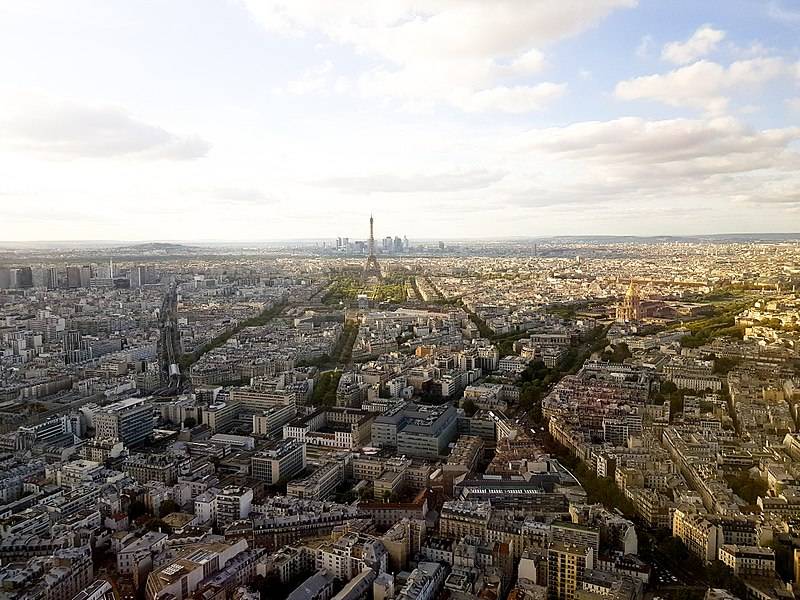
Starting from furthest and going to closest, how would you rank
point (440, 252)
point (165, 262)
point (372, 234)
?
point (440, 252), point (372, 234), point (165, 262)

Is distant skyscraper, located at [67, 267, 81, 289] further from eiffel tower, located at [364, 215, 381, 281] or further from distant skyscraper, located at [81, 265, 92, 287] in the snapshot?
eiffel tower, located at [364, 215, 381, 281]

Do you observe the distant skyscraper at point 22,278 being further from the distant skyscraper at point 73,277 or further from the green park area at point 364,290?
the green park area at point 364,290

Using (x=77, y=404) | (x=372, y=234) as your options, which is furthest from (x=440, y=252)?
(x=77, y=404)

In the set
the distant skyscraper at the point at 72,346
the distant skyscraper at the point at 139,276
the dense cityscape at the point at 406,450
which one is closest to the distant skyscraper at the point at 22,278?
the dense cityscape at the point at 406,450

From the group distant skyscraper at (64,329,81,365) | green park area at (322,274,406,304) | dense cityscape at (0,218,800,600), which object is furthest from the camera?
green park area at (322,274,406,304)

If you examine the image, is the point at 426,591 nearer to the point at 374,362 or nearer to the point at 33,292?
the point at 374,362

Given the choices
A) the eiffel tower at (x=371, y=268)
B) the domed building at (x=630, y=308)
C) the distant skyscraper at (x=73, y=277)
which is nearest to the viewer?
the domed building at (x=630, y=308)

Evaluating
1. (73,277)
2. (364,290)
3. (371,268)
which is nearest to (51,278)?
(73,277)

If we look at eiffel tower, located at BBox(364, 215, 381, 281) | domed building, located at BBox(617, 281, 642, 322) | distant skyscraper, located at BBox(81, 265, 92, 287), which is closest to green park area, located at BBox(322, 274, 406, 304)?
eiffel tower, located at BBox(364, 215, 381, 281)
